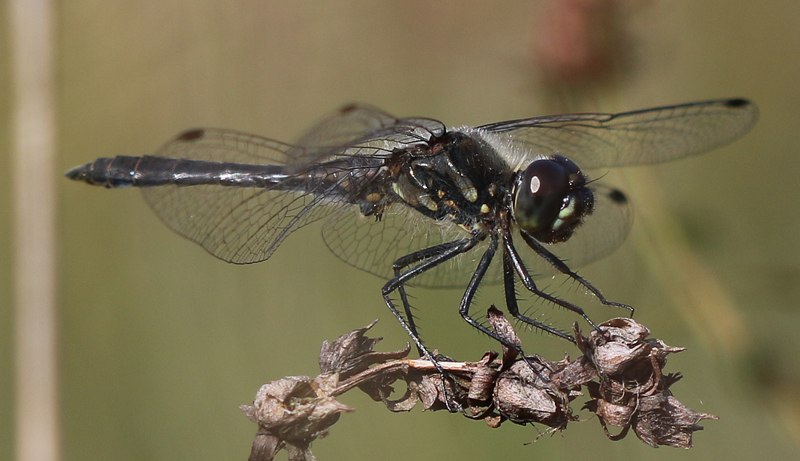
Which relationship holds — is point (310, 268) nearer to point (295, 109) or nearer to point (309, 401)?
point (295, 109)

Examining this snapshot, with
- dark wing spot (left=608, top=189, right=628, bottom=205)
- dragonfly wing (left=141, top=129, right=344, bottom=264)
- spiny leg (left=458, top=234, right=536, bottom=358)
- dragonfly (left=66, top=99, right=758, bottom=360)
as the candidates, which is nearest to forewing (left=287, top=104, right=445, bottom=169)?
dragonfly (left=66, top=99, right=758, bottom=360)

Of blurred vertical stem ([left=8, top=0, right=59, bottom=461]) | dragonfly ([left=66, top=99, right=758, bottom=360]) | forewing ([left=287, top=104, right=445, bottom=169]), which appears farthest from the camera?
blurred vertical stem ([left=8, top=0, right=59, bottom=461])

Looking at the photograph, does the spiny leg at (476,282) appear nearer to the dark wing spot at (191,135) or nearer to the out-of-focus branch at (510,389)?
the out-of-focus branch at (510,389)

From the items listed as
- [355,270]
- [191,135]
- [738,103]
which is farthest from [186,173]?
[738,103]

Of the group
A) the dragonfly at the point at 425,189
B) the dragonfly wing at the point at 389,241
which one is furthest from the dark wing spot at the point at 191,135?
the dragonfly wing at the point at 389,241

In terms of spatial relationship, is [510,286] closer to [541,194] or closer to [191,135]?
[541,194]

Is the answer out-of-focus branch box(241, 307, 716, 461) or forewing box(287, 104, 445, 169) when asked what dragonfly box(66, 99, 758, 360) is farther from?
out-of-focus branch box(241, 307, 716, 461)
